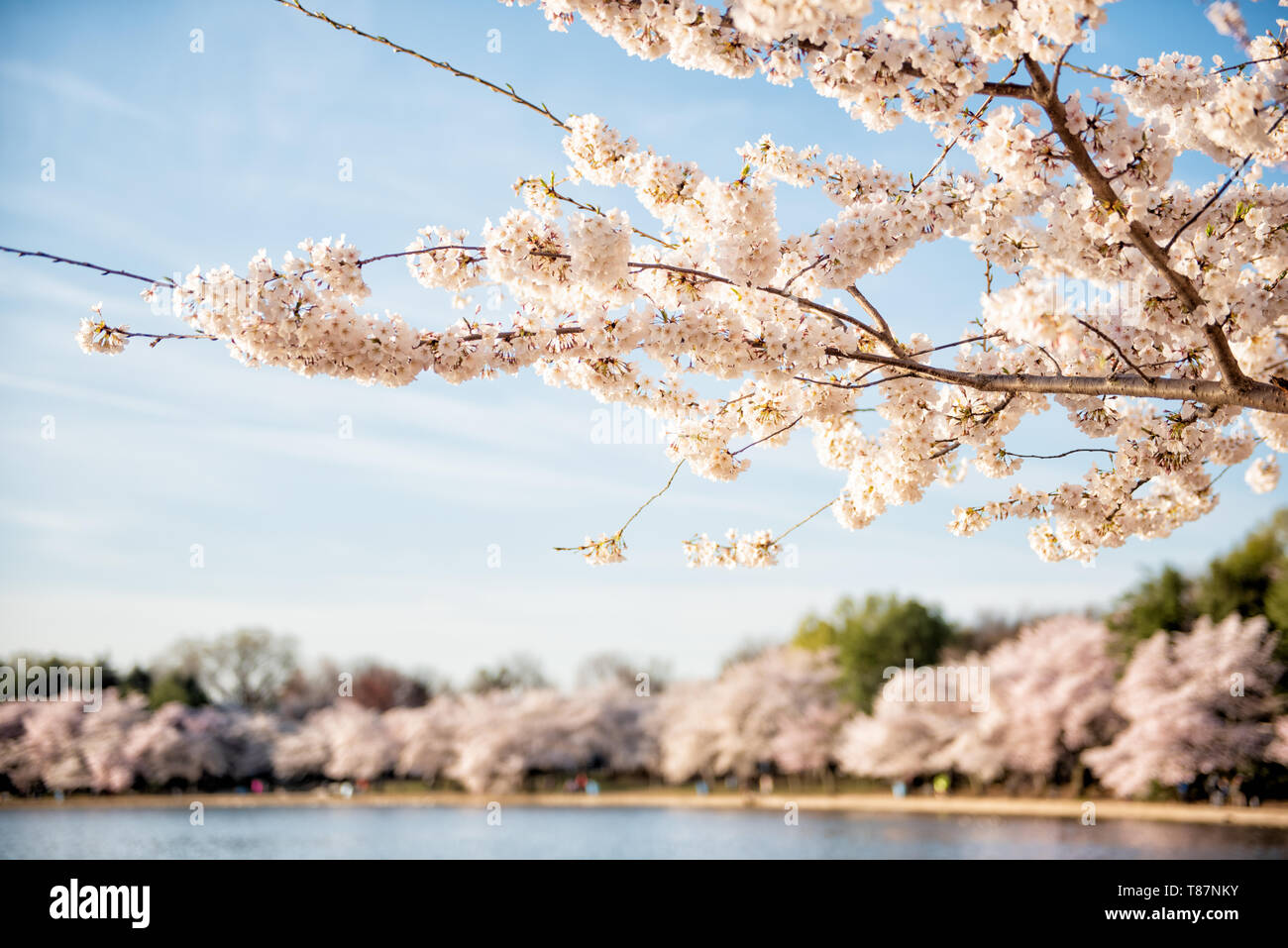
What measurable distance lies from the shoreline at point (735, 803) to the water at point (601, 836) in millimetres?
Result: 1122

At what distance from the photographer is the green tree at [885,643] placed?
3831cm

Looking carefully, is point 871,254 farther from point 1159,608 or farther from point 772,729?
point 772,729

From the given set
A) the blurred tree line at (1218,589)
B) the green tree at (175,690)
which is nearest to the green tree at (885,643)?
the blurred tree line at (1218,589)

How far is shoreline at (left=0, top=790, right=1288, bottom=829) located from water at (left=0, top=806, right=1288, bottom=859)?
1122 millimetres

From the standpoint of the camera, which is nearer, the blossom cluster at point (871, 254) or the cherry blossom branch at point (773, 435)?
the blossom cluster at point (871, 254)

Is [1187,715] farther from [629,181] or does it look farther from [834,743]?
[629,181]

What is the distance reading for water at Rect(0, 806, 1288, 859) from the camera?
2098cm

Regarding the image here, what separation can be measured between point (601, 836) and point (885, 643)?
1578 centimetres

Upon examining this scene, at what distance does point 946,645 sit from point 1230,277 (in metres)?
37.8

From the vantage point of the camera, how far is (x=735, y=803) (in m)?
36.5

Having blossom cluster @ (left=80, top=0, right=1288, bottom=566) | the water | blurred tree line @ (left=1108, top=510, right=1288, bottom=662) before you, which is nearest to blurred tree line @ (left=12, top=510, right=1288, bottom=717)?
blurred tree line @ (left=1108, top=510, right=1288, bottom=662)

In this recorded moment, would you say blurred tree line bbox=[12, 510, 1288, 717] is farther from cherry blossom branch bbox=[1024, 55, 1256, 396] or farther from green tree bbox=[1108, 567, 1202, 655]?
cherry blossom branch bbox=[1024, 55, 1256, 396]

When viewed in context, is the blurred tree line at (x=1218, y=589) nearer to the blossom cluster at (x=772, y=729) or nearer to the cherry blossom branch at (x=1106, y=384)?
the blossom cluster at (x=772, y=729)
